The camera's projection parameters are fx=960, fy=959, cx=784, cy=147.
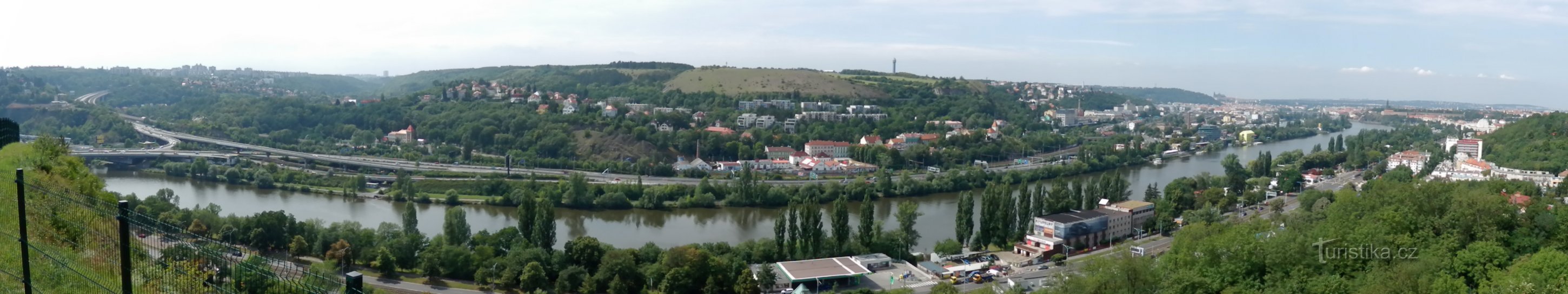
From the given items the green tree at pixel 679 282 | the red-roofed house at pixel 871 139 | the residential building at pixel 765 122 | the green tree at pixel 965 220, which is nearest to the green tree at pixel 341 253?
the green tree at pixel 679 282

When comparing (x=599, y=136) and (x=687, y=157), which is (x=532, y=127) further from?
(x=687, y=157)

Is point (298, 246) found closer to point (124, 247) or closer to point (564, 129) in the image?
point (124, 247)

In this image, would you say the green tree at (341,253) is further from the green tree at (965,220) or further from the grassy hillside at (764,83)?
the grassy hillside at (764,83)

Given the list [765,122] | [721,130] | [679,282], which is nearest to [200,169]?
[721,130]

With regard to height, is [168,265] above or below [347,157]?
above

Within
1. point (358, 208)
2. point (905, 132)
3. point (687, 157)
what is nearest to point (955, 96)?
point (905, 132)

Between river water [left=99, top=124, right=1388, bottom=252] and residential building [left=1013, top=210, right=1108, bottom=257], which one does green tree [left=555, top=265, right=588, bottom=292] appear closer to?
river water [left=99, top=124, right=1388, bottom=252]
